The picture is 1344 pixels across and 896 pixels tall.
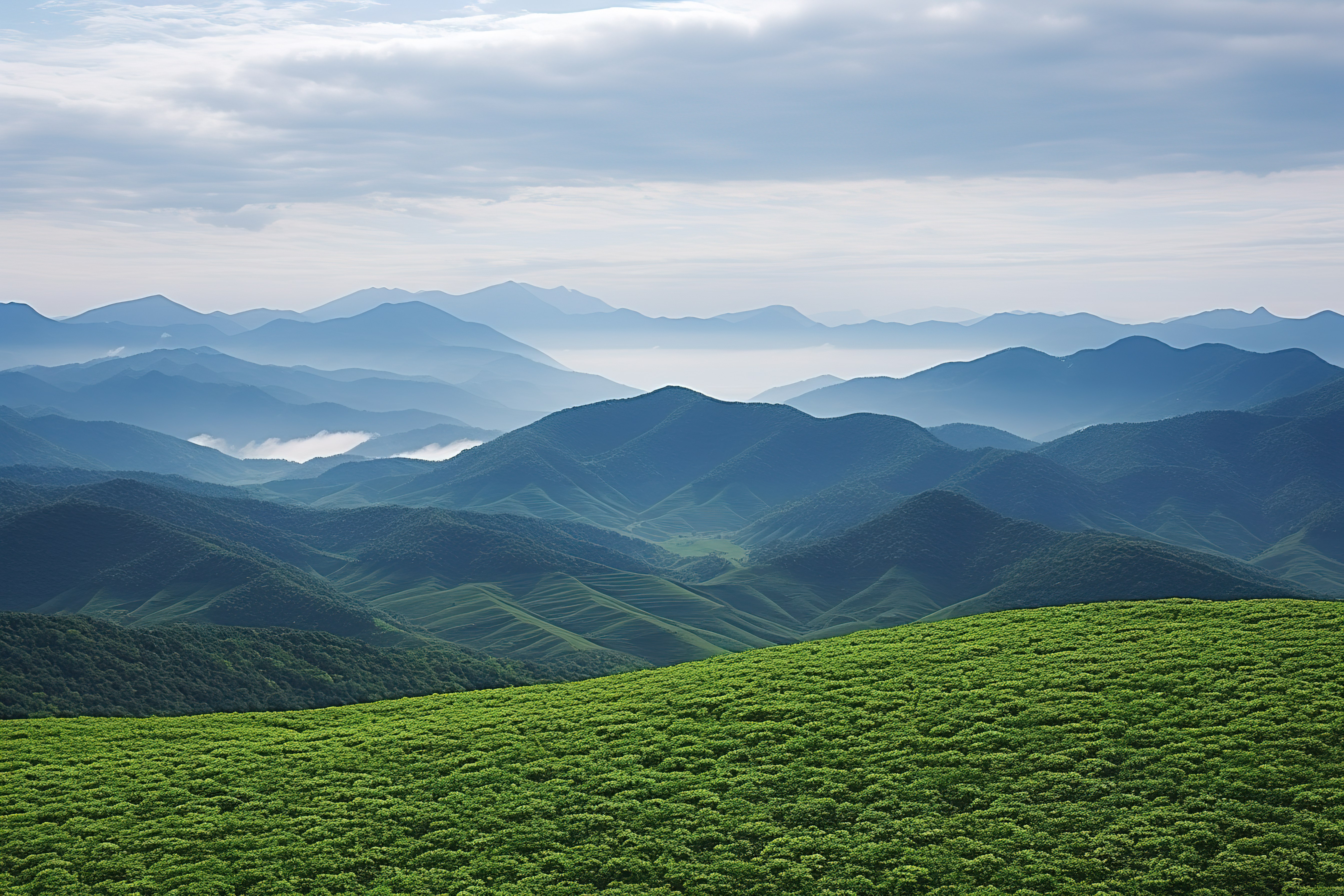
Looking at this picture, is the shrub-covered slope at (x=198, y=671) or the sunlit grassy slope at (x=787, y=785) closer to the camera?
the sunlit grassy slope at (x=787, y=785)

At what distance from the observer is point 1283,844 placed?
98.0 feet

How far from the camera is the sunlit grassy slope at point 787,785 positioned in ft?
102

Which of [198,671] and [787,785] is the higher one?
[787,785]

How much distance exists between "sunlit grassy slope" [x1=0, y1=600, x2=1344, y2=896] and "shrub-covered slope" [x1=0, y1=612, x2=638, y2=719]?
5529 cm

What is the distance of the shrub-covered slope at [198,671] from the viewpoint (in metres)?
99.1

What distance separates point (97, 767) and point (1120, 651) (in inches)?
1799

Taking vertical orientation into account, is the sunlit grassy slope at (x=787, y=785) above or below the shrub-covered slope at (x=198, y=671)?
above

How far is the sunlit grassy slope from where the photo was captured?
1230 inches

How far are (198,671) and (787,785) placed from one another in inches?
3731

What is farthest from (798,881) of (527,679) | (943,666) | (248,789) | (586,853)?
(527,679)

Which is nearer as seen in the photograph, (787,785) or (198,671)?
(787,785)

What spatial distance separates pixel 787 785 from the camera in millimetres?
36781

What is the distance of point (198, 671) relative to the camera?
364 ft

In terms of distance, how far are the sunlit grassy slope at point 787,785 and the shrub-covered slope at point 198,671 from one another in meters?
55.3
